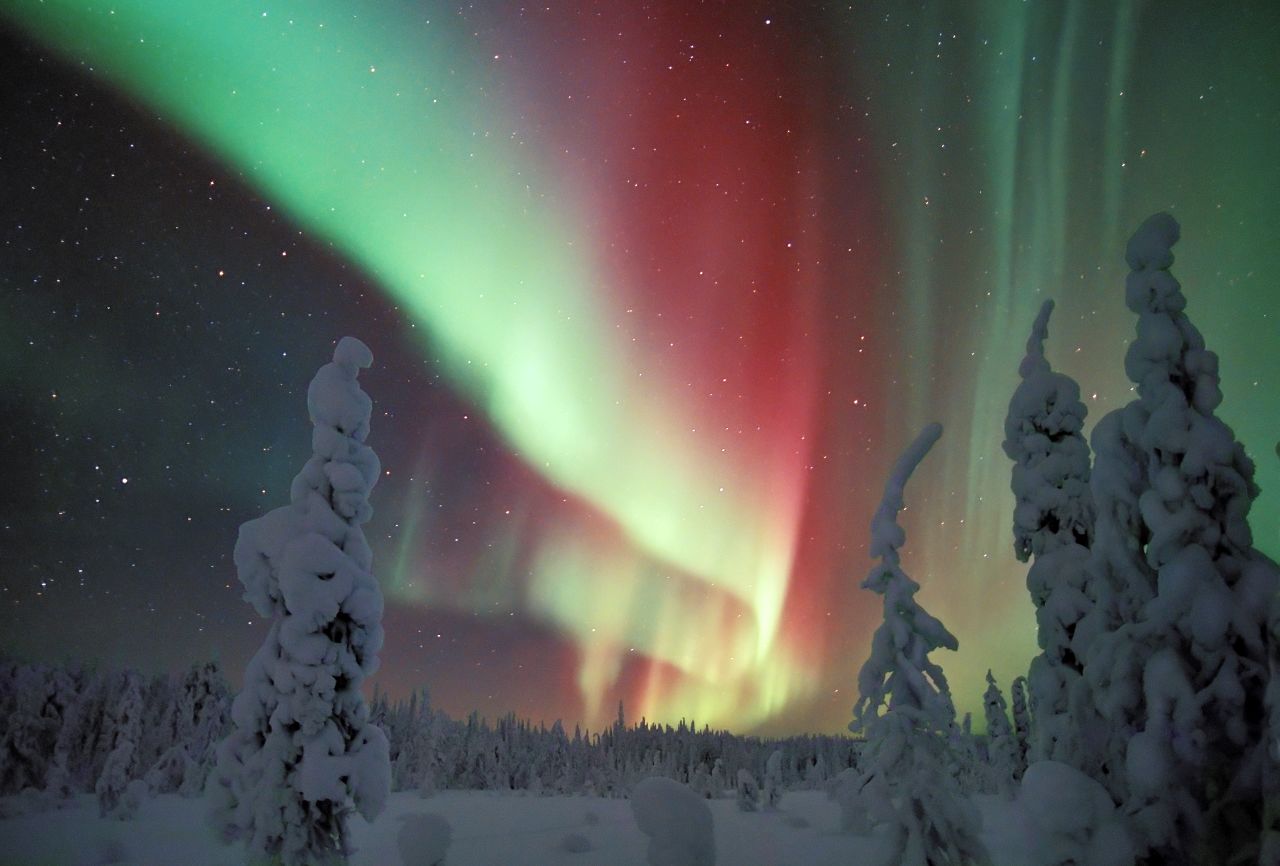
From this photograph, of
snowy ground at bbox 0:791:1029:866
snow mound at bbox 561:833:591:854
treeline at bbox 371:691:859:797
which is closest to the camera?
snowy ground at bbox 0:791:1029:866

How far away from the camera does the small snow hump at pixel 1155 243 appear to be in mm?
10000

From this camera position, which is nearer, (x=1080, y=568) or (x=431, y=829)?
(x=1080, y=568)

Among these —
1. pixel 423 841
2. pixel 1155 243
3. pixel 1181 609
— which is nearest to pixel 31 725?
pixel 423 841

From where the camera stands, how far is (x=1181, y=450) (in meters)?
9.16

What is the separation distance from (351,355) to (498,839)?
979 inches

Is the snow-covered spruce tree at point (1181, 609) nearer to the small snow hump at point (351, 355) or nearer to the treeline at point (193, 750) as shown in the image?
the small snow hump at point (351, 355)

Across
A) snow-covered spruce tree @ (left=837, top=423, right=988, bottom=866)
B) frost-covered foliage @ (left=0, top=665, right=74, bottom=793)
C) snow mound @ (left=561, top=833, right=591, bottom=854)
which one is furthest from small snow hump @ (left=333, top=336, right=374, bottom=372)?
frost-covered foliage @ (left=0, top=665, right=74, bottom=793)

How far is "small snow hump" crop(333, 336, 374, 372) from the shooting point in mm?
16078

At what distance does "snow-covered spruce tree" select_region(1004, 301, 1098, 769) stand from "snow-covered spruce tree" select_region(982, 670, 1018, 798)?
137 ft

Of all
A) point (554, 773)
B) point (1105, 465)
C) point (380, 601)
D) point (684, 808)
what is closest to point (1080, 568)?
point (1105, 465)

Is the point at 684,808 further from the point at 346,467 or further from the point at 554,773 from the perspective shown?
the point at 554,773

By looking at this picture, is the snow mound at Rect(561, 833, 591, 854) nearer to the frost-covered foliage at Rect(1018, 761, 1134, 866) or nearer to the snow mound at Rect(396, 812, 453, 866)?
the snow mound at Rect(396, 812, 453, 866)

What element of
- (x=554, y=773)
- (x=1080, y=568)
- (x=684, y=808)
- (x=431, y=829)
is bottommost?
(x=554, y=773)

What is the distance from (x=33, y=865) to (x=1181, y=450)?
127 feet
